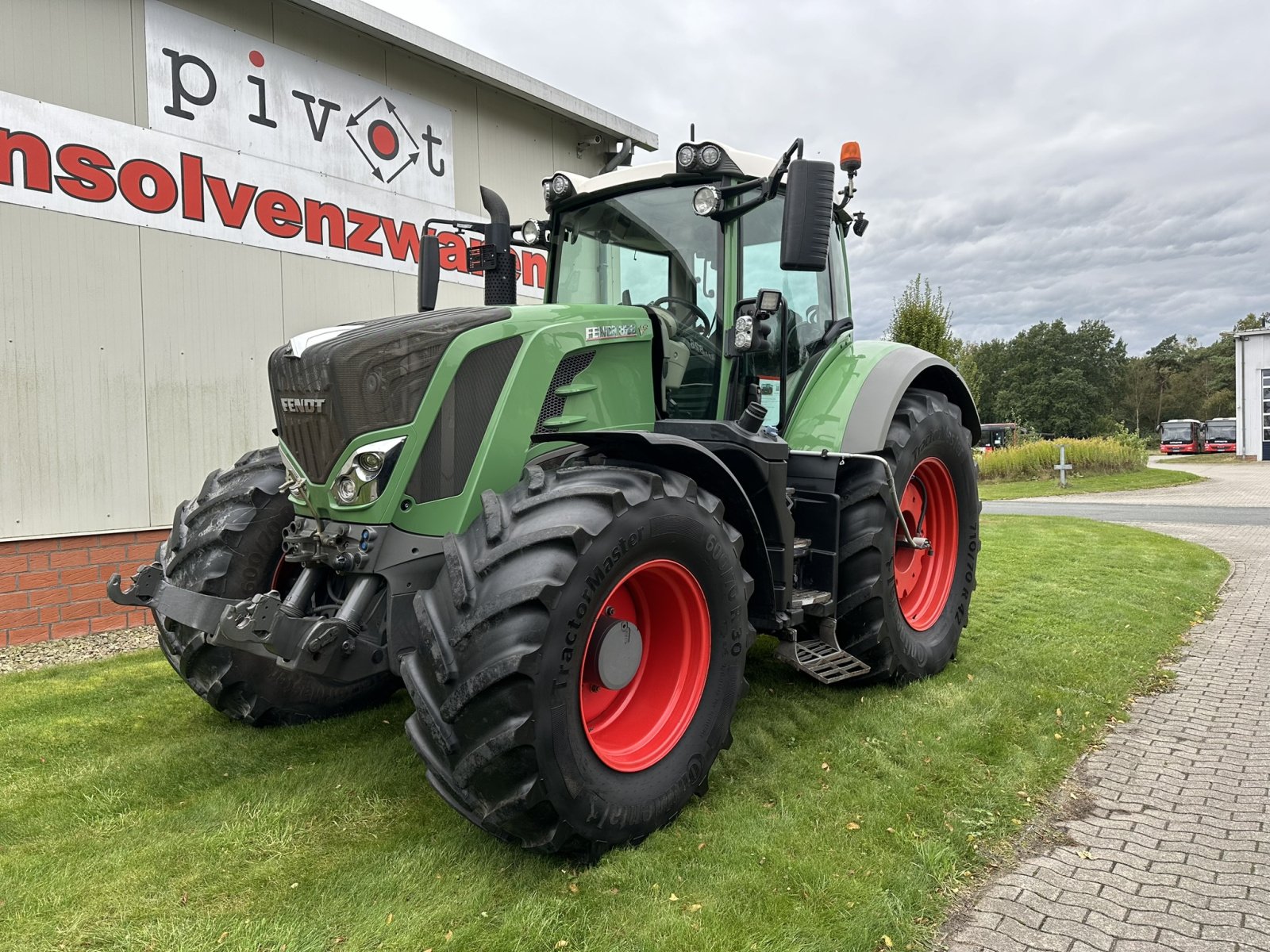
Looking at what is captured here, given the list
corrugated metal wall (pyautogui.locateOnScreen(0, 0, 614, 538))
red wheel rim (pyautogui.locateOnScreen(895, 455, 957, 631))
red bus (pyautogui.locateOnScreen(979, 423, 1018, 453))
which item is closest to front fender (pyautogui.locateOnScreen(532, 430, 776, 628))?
red wheel rim (pyautogui.locateOnScreen(895, 455, 957, 631))

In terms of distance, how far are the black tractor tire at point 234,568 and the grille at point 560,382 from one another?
108cm

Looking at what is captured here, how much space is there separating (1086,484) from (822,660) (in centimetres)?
2006

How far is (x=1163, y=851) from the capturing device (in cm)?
293

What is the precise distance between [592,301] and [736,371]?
801 mm

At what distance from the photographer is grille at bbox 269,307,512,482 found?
9.53 ft

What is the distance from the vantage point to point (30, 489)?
5520 mm

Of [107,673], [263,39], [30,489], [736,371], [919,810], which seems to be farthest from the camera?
[263,39]

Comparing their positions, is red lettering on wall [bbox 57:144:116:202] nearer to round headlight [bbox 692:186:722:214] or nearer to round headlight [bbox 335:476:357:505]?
round headlight [bbox 335:476:357:505]

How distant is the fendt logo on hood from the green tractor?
0.04 feet

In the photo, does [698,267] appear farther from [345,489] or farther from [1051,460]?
[1051,460]


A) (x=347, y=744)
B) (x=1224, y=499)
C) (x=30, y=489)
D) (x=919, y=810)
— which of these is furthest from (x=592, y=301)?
(x=1224, y=499)

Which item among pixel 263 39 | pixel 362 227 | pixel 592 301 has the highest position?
pixel 263 39

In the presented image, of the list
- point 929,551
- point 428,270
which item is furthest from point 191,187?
point 929,551

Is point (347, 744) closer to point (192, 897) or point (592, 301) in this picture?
point (192, 897)
